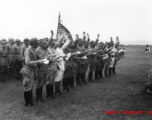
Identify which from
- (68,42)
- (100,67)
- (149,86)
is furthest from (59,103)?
(100,67)

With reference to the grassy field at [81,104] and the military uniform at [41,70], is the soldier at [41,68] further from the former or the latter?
the grassy field at [81,104]

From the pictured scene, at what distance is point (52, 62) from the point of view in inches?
252

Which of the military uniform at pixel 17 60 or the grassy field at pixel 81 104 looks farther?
the military uniform at pixel 17 60

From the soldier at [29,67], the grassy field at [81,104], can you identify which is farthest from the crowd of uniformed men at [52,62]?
the grassy field at [81,104]

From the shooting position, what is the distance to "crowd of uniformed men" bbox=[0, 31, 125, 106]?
18.0 feet

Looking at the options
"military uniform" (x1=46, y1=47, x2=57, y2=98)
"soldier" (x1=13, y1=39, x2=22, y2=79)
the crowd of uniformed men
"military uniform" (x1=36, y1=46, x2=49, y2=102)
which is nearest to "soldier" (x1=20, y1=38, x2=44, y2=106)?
the crowd of uniformed men

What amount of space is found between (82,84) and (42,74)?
333cm

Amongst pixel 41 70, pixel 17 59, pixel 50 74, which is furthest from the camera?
pixel 17 59

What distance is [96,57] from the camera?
945cm

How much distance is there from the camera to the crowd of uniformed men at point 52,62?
549 cm

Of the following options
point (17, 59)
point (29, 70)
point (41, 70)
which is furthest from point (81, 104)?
point (17, 59)

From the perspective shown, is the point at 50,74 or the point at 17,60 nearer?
the point at 50,74

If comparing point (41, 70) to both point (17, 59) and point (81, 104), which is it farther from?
point (17, 59)

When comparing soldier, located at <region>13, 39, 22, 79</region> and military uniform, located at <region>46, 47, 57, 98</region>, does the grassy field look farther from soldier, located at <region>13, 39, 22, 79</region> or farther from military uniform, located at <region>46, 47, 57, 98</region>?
soldier, located at <region>13, 39, 22, 79</region>
